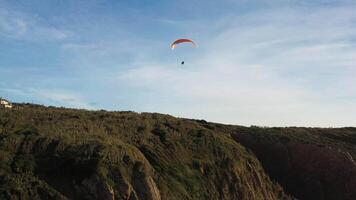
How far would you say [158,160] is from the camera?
3919 cm

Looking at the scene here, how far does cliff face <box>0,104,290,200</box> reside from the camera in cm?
3162

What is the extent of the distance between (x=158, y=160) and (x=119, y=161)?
4.95 m

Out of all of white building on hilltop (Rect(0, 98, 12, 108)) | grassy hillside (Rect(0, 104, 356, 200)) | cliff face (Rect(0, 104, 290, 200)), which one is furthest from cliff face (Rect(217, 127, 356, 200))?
white building on hilltop (Rect(0, 98, 12, 108))

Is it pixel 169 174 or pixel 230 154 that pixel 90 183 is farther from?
pixel 230 154

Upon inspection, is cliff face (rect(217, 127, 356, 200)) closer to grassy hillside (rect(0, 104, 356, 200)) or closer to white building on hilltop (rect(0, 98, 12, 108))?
grassy hillside (rect(0, 104, 356, 200))

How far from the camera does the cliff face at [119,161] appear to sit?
104 ft

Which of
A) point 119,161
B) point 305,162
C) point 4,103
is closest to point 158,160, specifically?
point 119,161

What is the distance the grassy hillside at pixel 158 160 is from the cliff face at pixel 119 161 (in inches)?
2.4

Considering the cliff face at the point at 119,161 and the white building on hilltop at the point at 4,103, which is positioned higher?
the white building on hilltop at the point at 4,103

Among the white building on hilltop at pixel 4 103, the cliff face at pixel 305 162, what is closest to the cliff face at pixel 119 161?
the cliff face at pixel 305 162

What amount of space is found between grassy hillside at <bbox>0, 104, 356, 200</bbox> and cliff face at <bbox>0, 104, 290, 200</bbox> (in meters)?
0.06

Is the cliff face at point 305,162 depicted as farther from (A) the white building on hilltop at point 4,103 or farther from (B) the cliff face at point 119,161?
(A) the white building on hilltop at point 4,103

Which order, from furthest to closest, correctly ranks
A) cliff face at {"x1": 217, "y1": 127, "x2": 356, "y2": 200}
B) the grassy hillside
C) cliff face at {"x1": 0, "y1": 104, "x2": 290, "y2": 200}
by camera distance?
cliff face at {"x1": 217, "y1": 127, "x2": 356, "y2": 200}
the grassy hillside
cliff face at {"x1": 0, "y1": 104, "x2": 290, "y2": 200}

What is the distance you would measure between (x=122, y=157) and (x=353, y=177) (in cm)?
2684
